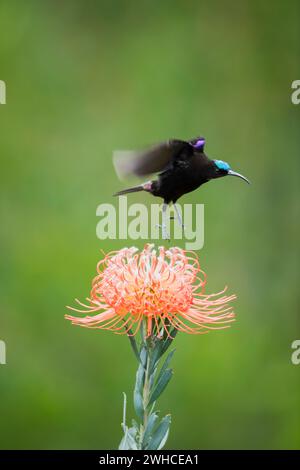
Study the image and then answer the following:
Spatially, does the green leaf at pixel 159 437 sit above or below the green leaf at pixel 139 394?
below

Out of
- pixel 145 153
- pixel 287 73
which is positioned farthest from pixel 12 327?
pixel 287 73

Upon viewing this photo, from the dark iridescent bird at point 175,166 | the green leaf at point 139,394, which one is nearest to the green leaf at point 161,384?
the green leaf at point 139,394

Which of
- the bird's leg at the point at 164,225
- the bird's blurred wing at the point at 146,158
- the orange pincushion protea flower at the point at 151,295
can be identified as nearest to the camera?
the orange pincushion protea flower at the point at 151,295

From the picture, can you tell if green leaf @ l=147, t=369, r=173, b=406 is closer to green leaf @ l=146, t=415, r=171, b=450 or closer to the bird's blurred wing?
green leaf @ l=146, t=415, r=171, b=450

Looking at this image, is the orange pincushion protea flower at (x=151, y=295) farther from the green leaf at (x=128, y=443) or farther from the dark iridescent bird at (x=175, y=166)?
the dark iridescent bird at (x=175, y=166)

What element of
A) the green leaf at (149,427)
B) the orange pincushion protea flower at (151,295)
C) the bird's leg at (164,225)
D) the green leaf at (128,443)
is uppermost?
the bird's leg at (164,225)

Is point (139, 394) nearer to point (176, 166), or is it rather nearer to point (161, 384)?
point (161, 384)

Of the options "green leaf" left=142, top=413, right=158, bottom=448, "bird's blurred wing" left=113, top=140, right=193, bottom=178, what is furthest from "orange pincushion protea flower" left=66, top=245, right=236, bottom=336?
"bird's blurred wing" left=113, top=140, right=193, bottom=178

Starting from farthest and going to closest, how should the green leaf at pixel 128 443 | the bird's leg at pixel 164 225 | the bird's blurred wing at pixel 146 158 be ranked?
the bird's leg at pixel 164 225 → the bird's blurred wing at pixel 146 158 → the green leaf at pixel 128 443
